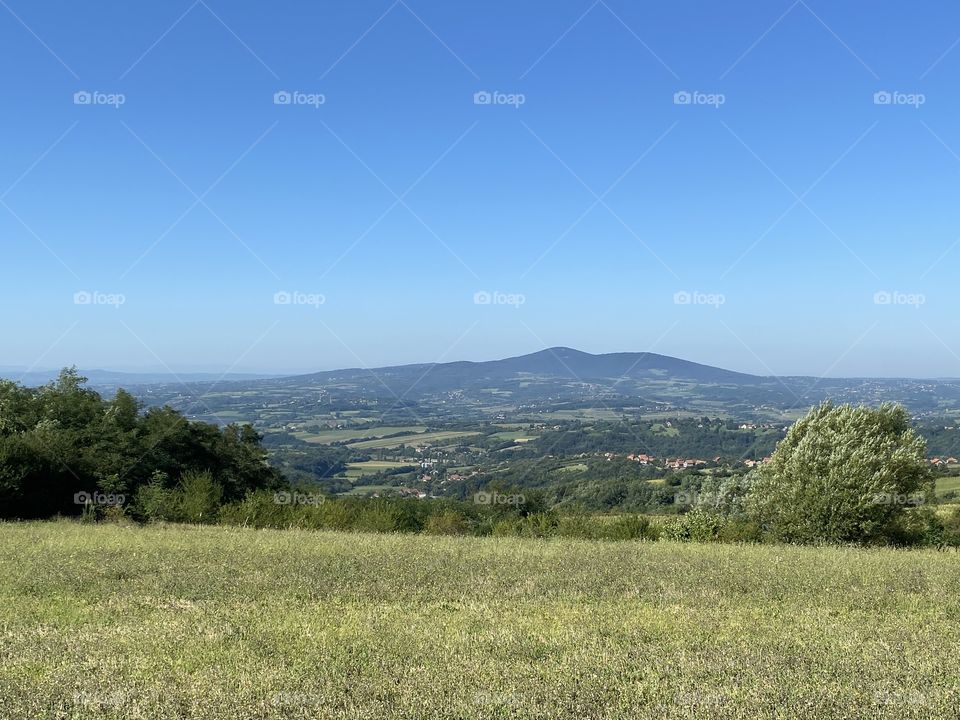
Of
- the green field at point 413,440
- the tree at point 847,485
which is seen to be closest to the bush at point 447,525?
the tree at point 847,485

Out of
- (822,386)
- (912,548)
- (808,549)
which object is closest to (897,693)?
(808,549)

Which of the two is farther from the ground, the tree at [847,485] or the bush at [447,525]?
the tree at [847,485]

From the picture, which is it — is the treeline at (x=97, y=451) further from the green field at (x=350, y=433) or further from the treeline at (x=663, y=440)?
the green field at (x=350, y=433)

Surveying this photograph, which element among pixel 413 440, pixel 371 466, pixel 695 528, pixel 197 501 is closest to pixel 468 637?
pixel 695 528

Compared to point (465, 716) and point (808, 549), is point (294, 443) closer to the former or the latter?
point (808, 549)

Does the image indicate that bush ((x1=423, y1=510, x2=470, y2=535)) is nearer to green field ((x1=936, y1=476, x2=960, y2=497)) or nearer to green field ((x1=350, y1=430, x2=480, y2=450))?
green field ((x1=936, y1=476, x2=960, y2=497))
